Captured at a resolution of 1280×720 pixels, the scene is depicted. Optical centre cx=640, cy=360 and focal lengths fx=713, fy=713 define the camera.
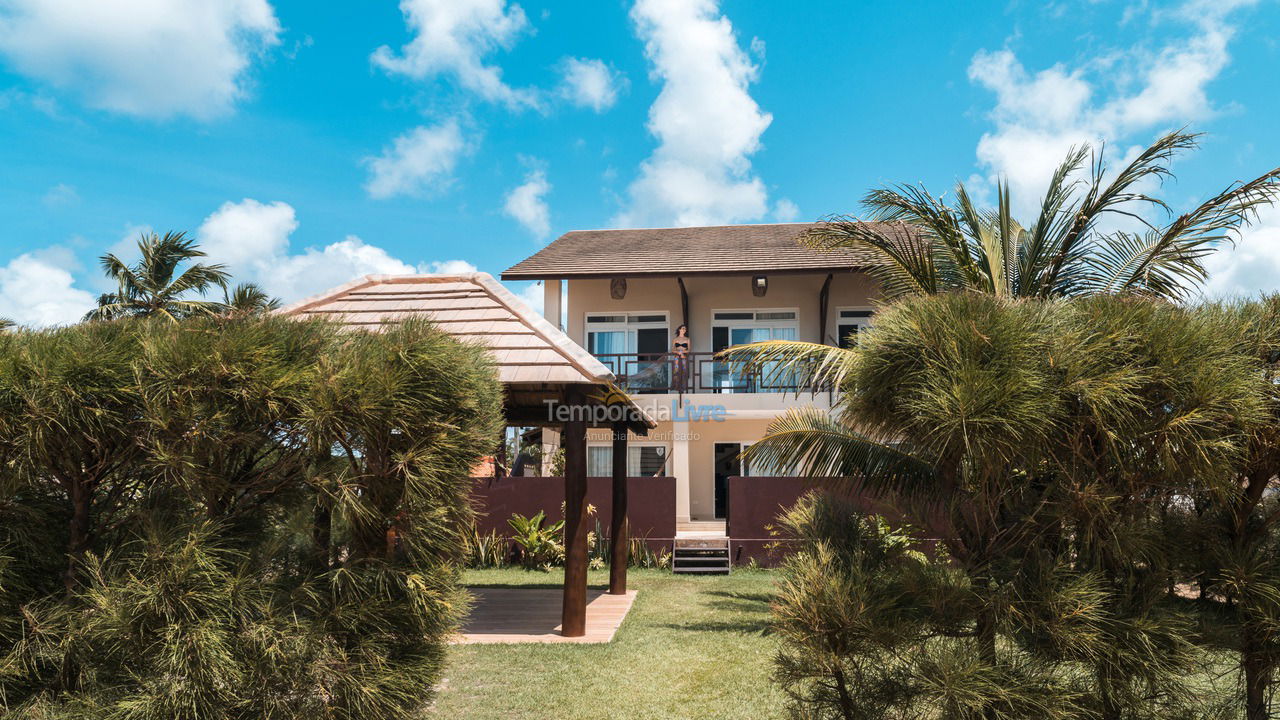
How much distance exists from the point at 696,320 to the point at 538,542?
26.4 ft

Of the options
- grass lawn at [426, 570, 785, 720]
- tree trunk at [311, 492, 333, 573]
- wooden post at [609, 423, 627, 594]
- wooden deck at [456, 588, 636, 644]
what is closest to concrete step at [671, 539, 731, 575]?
wooden deck at [456, 588, 636, 644]

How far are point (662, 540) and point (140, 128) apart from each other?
41.3 ft

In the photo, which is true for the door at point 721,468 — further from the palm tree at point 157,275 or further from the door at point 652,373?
the palm tree at point 157,275

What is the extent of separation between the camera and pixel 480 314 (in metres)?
8.83

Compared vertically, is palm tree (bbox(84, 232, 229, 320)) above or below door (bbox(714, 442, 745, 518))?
above

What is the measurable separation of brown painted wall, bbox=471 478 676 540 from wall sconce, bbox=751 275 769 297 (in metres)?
6.33

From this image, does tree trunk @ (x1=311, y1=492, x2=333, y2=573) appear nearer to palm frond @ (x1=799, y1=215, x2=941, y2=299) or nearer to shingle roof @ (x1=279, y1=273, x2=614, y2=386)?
shingle roof @ (x1=279, y1=273, x2=614, y2=386)

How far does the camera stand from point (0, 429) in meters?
3.54

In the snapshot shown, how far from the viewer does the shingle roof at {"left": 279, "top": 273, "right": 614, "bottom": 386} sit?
7.96m

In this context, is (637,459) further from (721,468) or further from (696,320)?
(696,320)

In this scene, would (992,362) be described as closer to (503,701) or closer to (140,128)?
(503,701)

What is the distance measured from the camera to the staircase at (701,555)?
13938 millimetres

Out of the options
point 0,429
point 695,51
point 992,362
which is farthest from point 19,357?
point 695,51

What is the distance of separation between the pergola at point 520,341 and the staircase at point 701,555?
528 centimetres
